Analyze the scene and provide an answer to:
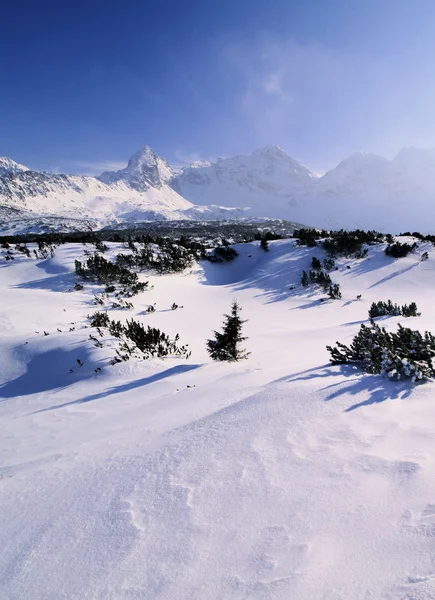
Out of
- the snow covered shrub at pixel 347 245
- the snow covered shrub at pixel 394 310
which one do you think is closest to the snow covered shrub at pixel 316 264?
the snow covered shrub at pixel 347 245

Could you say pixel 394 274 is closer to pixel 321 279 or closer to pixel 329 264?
pixel 329 264

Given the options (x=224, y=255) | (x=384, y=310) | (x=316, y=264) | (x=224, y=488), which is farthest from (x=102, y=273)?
(x=224, y=488)

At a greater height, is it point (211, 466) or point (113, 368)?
point (211, 466)

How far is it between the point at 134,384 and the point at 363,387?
12.9 feet

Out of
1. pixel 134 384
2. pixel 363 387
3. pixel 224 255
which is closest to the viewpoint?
pixel 363 387

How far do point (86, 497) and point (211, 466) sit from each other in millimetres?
964

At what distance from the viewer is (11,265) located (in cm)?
1797

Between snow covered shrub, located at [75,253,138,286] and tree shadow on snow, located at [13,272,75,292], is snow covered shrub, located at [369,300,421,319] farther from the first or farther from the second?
tree shadow on snow, located at [13,272,75,292]

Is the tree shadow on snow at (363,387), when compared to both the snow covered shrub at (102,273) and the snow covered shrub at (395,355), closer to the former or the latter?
the snow covered shrub at (395,355)

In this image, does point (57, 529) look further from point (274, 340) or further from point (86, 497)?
point (274, 340)

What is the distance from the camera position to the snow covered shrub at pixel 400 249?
1891 centimetres

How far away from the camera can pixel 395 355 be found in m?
3.81

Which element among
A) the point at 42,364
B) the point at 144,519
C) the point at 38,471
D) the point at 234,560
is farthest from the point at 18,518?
the point at 42,364

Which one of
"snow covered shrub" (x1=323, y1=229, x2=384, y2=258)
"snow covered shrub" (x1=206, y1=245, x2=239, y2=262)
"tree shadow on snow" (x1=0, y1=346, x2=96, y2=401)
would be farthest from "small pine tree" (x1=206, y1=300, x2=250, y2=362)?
"snow covered shrub" (x1=206, y1=245, x2=239, y2=262)
